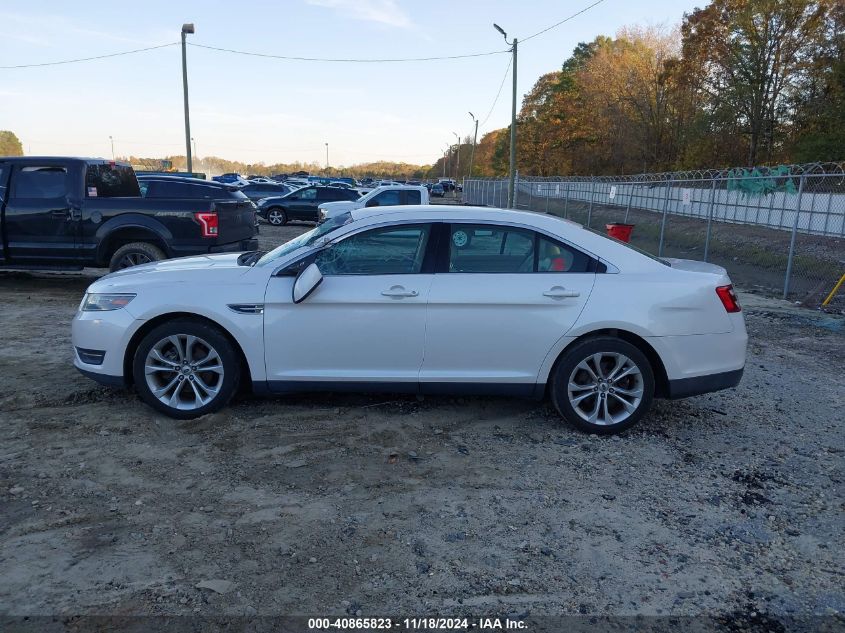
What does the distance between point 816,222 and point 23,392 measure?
18759 mm

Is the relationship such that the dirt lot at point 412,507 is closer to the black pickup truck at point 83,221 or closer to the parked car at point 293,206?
the black pickup truck at point 83,221

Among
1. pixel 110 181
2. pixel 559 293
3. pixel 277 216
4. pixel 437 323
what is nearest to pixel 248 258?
pixel 437 323

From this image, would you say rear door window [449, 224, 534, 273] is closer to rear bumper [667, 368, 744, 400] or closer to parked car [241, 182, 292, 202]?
rear bumper [667, 368, 744, 400]

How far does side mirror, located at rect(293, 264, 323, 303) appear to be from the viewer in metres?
4.60

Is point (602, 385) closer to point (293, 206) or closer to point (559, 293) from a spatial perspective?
point (559, 293)

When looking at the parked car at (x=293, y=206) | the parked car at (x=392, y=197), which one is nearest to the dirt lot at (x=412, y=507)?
the parked car at (x=392, y=197)

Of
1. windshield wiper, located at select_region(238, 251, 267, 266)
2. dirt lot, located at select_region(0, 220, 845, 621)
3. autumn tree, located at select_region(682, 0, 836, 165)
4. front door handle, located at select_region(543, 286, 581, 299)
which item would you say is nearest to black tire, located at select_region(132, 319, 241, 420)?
dirt lot, located at select_region(0, 220, 845, 621)

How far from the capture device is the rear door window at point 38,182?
368 inches

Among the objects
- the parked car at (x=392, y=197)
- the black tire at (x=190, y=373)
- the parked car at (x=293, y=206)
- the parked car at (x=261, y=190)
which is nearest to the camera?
the black tire at (x=190, y=373)

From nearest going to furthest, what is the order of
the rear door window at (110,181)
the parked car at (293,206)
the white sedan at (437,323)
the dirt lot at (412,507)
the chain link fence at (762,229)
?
1. the dirt lot at (412,507)
2. the white sedan at (437,323)
3. the rear door window at (110,181)
4. the chain link fence at (762,229)
5. the parked car at (293,206)

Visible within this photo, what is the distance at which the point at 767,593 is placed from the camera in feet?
10.0

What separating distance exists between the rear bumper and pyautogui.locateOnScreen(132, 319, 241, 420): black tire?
311 centimetres

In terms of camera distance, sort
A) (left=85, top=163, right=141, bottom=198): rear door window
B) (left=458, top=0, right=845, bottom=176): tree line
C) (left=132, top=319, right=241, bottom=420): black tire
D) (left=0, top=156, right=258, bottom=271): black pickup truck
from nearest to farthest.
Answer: (left=132, top=319, right=241, bottom=420): black tire
(left=0, top=156, right=258, bottom=271): black pickup truck
(left=85, top=163, right=141, bottom=198): rear door window
(left=458, top=0, right=845, bottom=176): tree line

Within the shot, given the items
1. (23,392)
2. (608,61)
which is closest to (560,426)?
(23,392)
